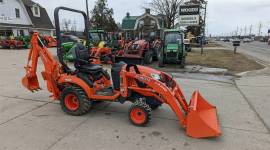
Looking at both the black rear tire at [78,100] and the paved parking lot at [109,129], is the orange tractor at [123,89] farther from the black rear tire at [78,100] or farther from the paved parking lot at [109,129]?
the paved parking lot at [109,129]

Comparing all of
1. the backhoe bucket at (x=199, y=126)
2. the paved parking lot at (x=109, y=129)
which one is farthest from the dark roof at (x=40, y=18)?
the backhoe bucket at (x=199, y=126)

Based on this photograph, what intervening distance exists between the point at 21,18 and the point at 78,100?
104ft

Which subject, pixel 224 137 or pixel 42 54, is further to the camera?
pixel 42 54

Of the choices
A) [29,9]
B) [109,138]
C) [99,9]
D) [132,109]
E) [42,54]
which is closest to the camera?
[109,138]

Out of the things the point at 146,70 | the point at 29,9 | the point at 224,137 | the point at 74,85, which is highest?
the point at 29,9

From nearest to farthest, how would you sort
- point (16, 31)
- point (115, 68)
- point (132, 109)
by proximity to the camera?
point (132, 109)
point (115, 68)
point (16, 31)

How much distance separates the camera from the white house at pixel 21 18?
92.9 feet

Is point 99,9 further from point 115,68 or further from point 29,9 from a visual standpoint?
point 115,68

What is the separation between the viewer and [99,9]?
36031mm

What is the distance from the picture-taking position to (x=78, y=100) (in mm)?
4305

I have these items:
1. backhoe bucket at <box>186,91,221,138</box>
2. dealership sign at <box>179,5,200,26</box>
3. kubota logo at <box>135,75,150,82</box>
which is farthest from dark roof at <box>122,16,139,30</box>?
backhoe bucket at <box>186,91,221,138</box>

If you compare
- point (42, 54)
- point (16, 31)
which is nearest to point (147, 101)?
point (42, 54)

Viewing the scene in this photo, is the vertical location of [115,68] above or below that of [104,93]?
above

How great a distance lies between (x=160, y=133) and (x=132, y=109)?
658mm
